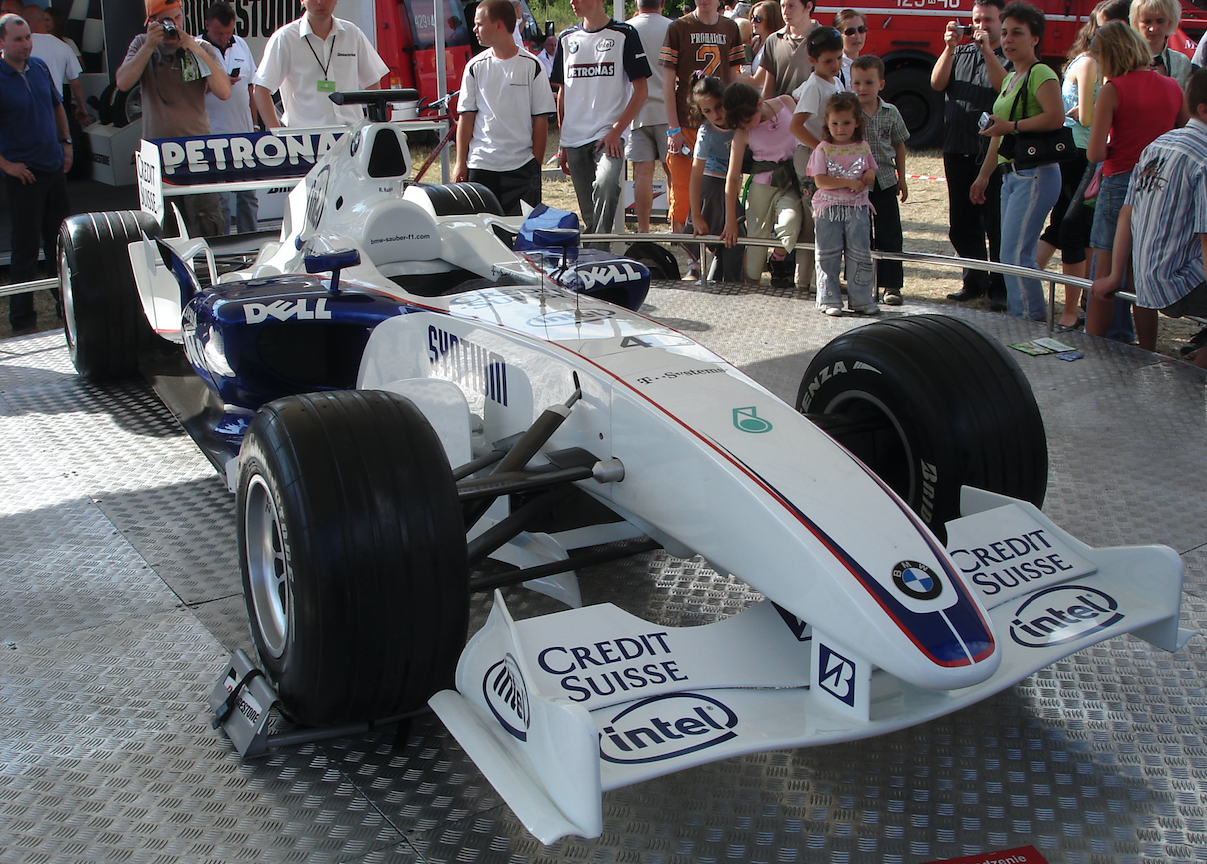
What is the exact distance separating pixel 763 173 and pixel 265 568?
4667mm

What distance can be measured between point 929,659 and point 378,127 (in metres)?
3.09

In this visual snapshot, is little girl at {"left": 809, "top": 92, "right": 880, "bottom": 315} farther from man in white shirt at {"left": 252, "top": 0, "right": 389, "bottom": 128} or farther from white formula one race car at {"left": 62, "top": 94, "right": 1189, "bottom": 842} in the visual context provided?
man in white shirt at {"left": 252, "top": 0, "right": 389, "bottom": 128}

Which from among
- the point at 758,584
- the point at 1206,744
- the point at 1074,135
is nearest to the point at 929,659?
the point at 758,584

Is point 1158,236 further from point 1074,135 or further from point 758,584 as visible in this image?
point 758,584

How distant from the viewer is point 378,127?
13.6 feet

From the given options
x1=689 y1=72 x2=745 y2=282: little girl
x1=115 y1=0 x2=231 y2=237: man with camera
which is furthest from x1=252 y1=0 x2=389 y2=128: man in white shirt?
x1=689 y1=72 x2=745 y2=282: little girl

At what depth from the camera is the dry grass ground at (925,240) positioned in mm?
6340

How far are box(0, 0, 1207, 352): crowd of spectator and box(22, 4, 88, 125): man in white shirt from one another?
4.56 ft

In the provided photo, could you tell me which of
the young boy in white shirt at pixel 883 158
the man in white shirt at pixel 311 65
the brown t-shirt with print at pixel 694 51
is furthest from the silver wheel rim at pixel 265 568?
the brown t-shirt with print at pixel 694 51

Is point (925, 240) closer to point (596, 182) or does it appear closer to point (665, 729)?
point (596, 182)

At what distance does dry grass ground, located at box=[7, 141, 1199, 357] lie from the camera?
6340 mm

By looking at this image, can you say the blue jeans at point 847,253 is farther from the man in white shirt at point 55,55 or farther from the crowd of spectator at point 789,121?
the man in white shirt at point 55,55

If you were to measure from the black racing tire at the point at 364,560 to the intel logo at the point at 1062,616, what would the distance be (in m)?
1.17

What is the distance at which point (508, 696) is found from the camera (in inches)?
81.7
